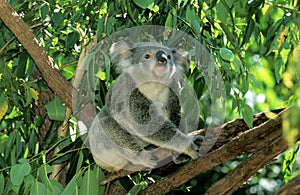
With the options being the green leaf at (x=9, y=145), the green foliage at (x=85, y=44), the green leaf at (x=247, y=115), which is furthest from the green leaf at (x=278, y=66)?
the green leaf at (x=9, y=145)

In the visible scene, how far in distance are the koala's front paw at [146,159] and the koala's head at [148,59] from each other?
1.51 feet

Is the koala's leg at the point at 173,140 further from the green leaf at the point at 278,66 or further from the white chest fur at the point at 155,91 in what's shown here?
the green leaf at the point at 278,66

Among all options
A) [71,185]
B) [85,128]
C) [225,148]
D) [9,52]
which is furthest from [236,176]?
[9,52]

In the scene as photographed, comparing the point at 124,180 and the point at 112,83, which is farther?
the point at 112,83

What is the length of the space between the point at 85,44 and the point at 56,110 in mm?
484

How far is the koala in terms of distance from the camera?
10.8ft

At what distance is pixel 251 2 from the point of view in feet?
9.39

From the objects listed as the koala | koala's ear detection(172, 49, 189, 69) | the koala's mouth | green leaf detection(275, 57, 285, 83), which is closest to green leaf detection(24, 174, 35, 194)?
the koala

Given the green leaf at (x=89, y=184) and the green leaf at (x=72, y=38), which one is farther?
the green leaf at (x=72, y=38)

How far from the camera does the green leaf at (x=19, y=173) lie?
282 centimetres

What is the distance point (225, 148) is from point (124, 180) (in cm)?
85

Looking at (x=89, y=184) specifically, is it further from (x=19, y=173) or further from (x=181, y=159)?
(x=181, y=159)

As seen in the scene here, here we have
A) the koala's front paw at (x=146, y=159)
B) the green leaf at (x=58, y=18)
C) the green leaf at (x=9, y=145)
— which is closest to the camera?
the koala's front paw at (x=146, y=159)

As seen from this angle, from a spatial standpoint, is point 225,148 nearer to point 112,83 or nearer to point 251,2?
point 251,2
